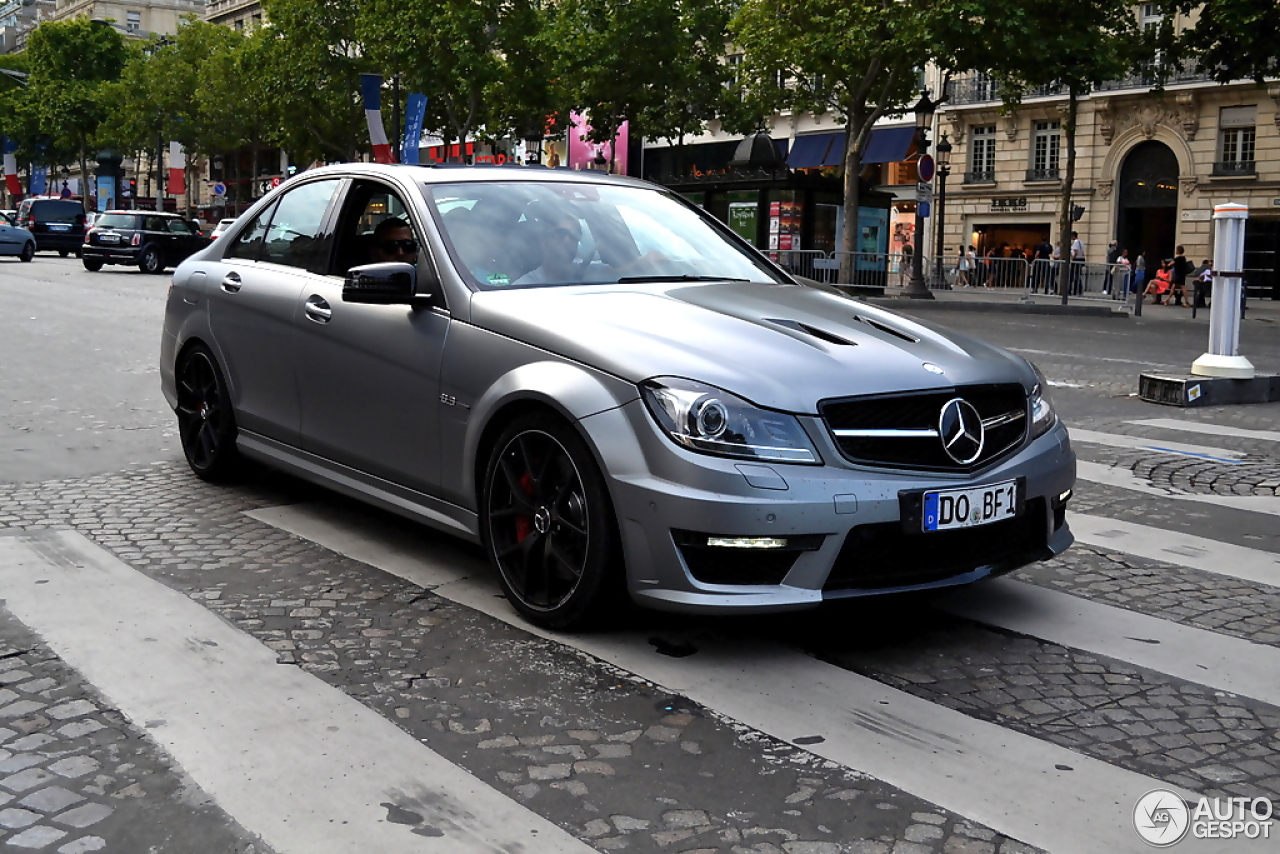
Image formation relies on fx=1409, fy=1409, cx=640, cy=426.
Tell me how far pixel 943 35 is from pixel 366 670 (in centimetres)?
2787

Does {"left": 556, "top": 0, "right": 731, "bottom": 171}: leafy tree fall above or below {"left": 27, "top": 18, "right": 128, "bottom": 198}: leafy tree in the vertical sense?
below

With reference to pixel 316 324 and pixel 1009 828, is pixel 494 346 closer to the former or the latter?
pixel 316 324

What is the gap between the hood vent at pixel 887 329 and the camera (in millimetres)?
4434

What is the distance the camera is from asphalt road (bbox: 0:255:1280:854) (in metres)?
2.92

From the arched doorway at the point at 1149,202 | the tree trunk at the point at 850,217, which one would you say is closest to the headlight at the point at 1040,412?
the tree trunk at the point at 850,217

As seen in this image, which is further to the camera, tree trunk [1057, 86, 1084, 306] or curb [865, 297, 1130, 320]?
tree trunk [1057, 86, 1084, 306]

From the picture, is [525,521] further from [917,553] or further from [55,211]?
[55,211]

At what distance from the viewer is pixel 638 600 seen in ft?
13.0

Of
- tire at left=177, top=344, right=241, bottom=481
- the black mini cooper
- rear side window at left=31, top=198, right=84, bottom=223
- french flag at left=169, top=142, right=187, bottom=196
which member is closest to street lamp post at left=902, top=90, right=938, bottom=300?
the black mini cooper

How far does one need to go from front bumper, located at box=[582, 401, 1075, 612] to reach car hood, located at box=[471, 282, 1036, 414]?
0.58 ft

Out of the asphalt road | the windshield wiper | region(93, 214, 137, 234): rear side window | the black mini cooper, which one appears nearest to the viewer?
the asphalt road

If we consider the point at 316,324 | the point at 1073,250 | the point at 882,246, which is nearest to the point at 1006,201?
the point at 1073,250

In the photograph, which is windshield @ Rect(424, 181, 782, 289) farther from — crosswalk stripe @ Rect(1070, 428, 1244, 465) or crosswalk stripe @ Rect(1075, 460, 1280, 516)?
crosswalk stripe @ Rect(1070, 428, 1244, 465)

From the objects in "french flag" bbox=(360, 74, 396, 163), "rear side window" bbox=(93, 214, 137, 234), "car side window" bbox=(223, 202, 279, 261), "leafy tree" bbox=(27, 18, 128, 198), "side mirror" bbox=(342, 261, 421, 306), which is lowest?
"side mirror" bbox=(342, 261, 421, 306)
